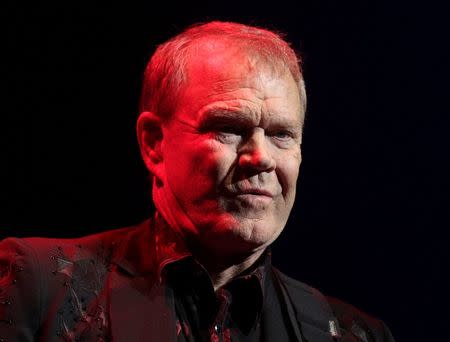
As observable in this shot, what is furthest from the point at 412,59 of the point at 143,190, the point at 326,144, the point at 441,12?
the point at 143,190

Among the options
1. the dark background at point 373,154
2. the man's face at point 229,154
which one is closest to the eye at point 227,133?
the man's face at point 229,154

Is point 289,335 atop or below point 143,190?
below

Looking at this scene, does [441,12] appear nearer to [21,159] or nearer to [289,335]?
[289,335]

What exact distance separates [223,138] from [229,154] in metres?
0.05

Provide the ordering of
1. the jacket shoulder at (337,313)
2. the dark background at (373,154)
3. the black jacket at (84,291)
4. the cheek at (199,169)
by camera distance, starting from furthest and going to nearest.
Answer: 1. the dark background at (373,154)
2. the jacket shoulder at (337,313)
3. the cheek at (199,169)
4. the black jacket at (84,291)

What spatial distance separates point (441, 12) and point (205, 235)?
58.5 inches

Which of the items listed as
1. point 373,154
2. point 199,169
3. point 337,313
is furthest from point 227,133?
point 373,154

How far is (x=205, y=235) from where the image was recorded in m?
2.25

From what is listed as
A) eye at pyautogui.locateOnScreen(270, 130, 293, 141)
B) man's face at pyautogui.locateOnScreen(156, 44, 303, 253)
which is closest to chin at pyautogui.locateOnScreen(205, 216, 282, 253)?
man's face at pyautogui.locateOnScreen(156, 44, 303, 253)

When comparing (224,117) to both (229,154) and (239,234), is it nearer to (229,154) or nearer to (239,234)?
(229,154)

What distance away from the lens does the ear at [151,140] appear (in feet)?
7.75

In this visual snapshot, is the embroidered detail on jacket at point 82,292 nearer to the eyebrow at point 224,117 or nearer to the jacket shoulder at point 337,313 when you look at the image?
the eyebrow at point 224,117

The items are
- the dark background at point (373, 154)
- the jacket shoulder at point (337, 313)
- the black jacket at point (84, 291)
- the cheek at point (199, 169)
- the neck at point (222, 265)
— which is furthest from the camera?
the dark background at point (373, 154)

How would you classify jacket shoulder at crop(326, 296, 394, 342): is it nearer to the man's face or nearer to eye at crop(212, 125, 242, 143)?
the man's face
